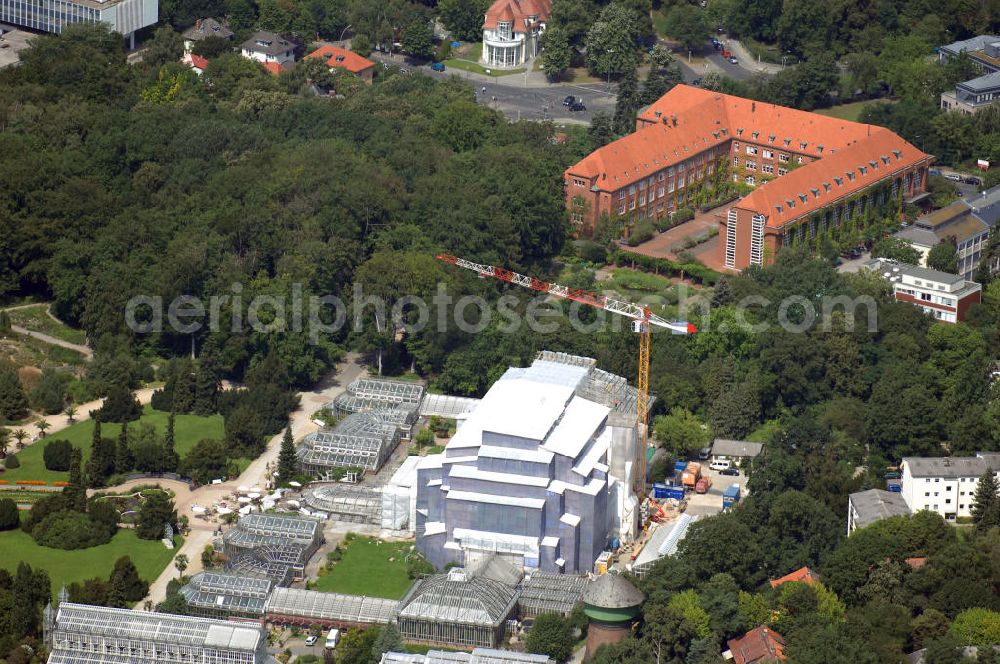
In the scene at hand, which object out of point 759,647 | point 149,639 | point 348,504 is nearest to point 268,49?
point 348,504

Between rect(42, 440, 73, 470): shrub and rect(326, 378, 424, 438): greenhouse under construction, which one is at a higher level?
rect(326, 378, 424, 438): greenhouse under construction

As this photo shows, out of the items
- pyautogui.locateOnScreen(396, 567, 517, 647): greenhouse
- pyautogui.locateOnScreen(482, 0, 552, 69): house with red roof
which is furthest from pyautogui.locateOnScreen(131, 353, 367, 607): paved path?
pyautogui.locateOnScreen(482, 0, 552, 69): house with red roof

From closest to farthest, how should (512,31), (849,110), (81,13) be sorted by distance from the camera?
(849,110) → (81,13) → (512,31)

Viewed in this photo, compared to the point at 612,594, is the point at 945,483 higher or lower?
Result: higher

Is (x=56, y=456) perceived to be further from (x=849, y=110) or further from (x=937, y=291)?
(x=849, y=110)

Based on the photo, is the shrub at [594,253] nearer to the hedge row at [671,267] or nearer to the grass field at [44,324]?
the hedge row at [671,267]

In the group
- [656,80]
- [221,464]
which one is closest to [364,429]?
[221,464]

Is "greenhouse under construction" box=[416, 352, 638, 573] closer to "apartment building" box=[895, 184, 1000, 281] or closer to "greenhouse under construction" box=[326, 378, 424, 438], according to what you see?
"greenhouse under construction" box=[326, 378, 424, 438]
